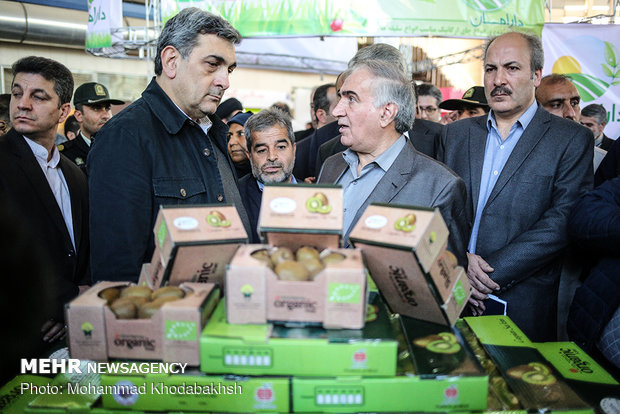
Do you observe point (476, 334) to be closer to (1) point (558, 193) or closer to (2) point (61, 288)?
(1) point (558, 193)

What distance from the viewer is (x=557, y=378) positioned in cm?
141

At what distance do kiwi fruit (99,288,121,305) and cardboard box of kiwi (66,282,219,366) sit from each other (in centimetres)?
2

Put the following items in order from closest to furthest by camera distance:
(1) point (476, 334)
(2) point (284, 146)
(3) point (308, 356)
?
(3) point (308, 356), (1) point (476, 334), (2) point (284, 146)

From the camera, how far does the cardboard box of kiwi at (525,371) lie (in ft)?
4.22

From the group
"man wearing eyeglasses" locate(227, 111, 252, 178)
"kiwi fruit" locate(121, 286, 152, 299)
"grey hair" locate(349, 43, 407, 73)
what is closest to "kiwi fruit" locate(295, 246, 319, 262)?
"kiwi fruit" locate(121, 286, 152, 299)

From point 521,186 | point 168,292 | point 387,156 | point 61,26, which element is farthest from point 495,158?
point 61,26

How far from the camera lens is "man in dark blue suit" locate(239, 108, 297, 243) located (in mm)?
3160

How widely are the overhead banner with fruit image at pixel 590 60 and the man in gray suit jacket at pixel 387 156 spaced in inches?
130

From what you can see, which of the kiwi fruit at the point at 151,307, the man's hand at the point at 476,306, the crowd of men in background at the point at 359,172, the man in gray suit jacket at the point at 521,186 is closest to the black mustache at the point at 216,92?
the crowd of men in background at the point at 359,172

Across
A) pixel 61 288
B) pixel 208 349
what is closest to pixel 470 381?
pixel 208 349

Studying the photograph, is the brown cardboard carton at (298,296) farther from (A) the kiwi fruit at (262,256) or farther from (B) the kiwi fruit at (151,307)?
(B) the kiwi fruit at (151,307)

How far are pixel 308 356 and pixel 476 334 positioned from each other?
0.72m

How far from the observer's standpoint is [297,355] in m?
1.24

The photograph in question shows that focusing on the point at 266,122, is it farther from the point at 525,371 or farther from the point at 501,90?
the point at 525,371
